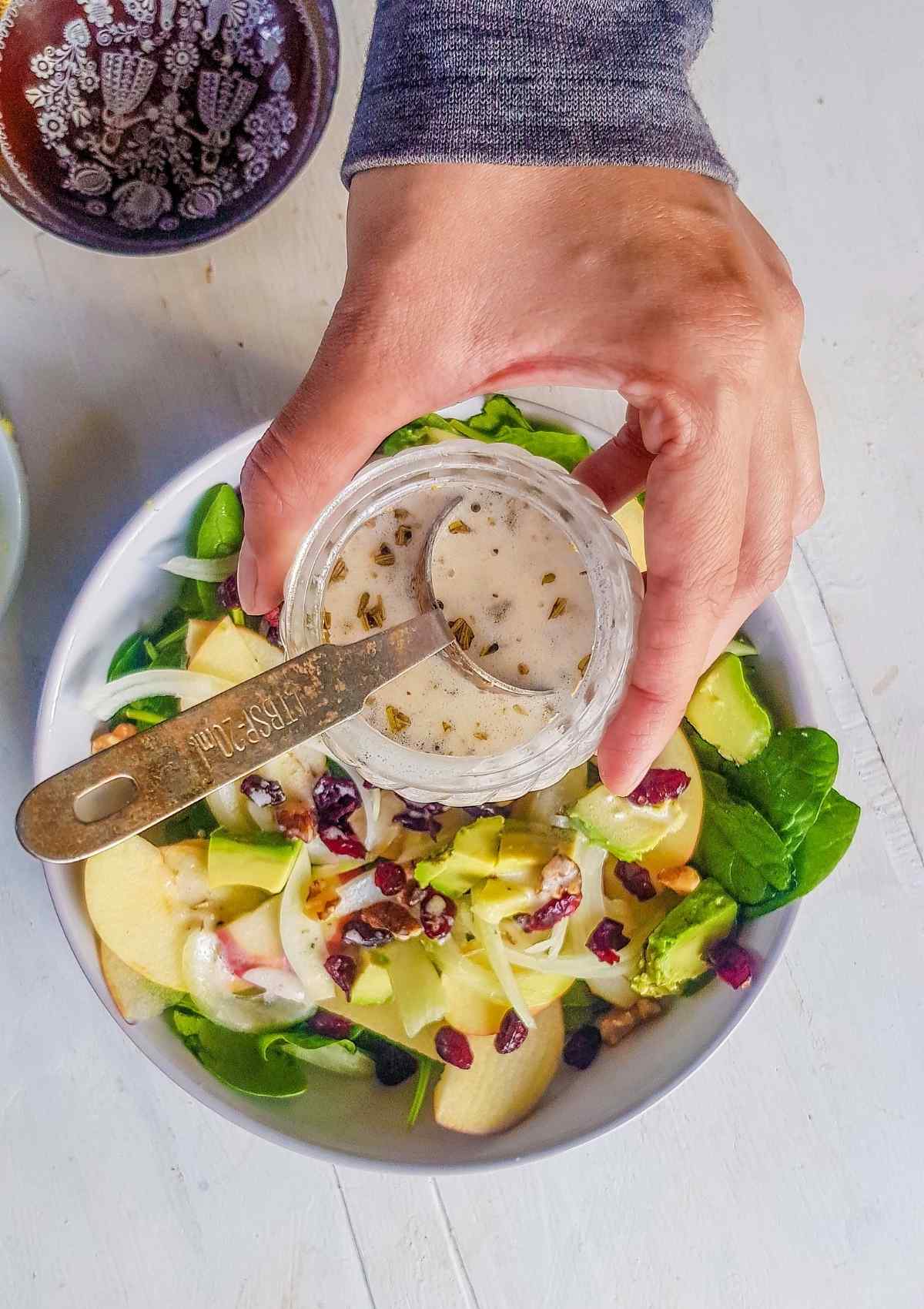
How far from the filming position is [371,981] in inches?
40.6

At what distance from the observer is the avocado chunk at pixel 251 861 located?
1.00 meters

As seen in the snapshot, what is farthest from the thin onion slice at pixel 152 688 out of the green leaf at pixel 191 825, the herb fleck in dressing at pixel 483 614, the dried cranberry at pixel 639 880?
the dried cranberry at pixel 639 880

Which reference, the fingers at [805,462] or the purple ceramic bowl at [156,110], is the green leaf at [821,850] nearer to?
the fingers at [805,462]

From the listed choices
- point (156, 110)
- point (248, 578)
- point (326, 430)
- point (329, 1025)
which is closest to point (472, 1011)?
point (329, 1025)

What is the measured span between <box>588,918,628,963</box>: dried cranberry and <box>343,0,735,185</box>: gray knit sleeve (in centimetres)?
67

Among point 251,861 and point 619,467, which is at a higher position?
point 619,467

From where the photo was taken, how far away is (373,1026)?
104 centimetres

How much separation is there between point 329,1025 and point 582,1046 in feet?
0.81

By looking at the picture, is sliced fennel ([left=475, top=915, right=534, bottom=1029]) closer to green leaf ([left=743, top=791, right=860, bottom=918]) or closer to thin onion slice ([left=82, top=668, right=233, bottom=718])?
green leaf ([left=743, top=791, right=860, bottom=918])

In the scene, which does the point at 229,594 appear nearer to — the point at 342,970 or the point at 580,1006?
the point at 342,970

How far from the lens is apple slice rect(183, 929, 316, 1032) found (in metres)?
1.02

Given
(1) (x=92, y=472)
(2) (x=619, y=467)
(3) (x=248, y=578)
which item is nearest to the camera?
(3) (x=248, y=578)

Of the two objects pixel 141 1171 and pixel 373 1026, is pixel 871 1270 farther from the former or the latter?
pixel 141 1171

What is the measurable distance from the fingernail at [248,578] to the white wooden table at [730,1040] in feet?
1.01
